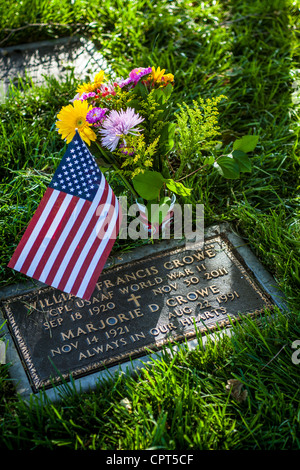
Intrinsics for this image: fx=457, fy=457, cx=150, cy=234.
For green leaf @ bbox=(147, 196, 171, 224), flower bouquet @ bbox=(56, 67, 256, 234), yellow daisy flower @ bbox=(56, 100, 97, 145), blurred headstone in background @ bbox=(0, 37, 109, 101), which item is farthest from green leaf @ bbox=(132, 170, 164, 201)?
blurred headstone in background @ bbox=(0, 37, 109, 101)

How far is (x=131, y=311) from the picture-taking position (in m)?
2.38

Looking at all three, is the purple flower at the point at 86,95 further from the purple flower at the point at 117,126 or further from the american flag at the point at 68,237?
the american flag at the point at 68,237

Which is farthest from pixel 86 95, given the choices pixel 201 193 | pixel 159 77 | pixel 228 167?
pixel 201 193

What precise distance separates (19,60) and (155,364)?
2906mm

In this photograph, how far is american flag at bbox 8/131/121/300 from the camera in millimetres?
2098

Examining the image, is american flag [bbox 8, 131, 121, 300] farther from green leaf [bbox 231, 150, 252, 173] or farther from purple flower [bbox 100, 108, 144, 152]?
green leaf [bbox 231, 150, 252, 173]

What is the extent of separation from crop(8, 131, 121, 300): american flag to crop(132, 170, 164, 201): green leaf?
17 cm

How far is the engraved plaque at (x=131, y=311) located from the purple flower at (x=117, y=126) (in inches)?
30.9

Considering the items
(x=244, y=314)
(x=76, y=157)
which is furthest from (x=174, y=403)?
(x=76, y=157)

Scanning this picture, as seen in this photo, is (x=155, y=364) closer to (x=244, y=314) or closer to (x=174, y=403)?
(x=174, y=403)

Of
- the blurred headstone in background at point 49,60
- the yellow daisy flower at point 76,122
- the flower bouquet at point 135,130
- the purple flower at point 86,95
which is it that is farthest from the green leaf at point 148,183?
the blurred headstone in background at point 49,60
